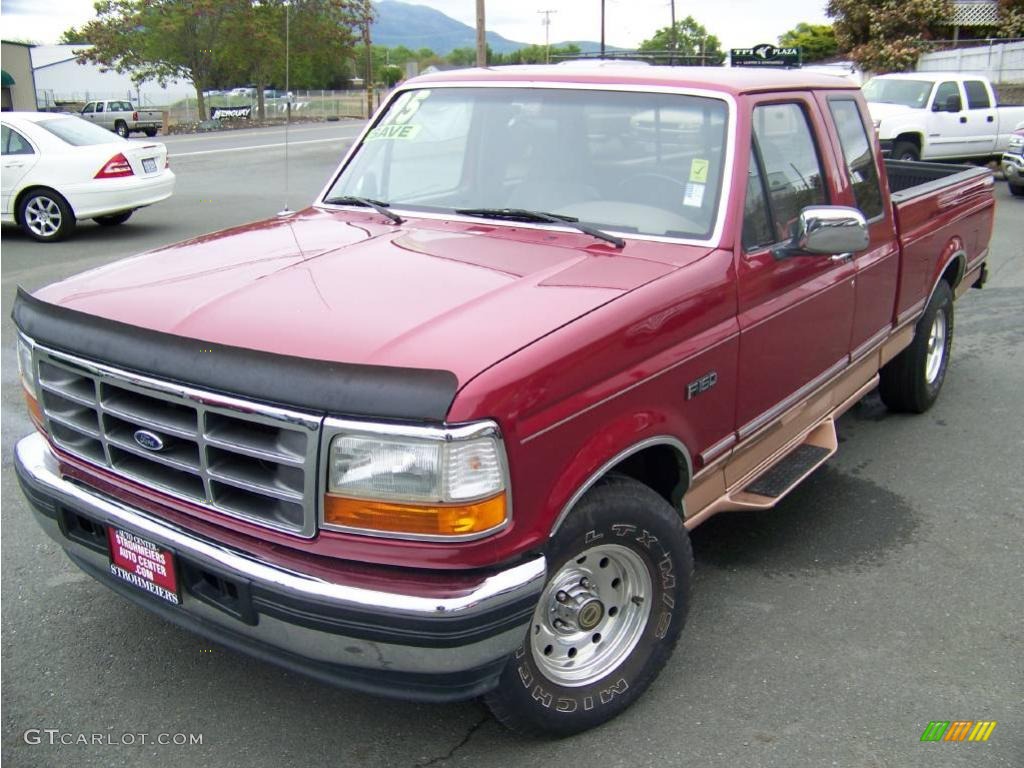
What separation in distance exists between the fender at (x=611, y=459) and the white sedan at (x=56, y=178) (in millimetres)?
10864

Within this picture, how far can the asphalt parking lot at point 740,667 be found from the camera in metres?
2.90

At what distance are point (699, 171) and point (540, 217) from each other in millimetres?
611

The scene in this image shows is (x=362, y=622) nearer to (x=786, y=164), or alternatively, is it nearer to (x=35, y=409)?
Result: (x=35, y=409)

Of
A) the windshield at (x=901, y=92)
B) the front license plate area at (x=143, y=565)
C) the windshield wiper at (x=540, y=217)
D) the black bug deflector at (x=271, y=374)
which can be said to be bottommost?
the front license plate area at (x=143, y=565)

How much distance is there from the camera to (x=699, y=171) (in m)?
3.54

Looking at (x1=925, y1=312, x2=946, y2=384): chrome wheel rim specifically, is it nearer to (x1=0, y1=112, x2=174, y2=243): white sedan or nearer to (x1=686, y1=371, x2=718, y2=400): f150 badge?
(x1=686, y1=371, x2=718, y2=400): f150 badge

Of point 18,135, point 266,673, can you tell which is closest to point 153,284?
point 266,673

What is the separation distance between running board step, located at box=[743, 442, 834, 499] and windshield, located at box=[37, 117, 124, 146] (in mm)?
10970

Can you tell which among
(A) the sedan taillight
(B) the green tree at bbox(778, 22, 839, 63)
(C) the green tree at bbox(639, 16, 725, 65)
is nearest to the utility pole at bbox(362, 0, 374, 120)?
(A) the sedan taillight

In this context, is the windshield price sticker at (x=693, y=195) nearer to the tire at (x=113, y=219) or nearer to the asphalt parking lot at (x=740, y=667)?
the asphalt parking lot at (x=740, y=667)

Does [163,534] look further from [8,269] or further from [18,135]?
[18,135]

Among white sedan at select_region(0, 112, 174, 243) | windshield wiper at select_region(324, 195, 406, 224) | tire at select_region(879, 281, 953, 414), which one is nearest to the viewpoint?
windshield wiper at select_region(324, 195, 406, 224)

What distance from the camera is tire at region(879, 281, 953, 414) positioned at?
18.1ft

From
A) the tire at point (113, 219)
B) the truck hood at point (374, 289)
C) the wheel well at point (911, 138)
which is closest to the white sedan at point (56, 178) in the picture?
the tire at point (113, 219)
